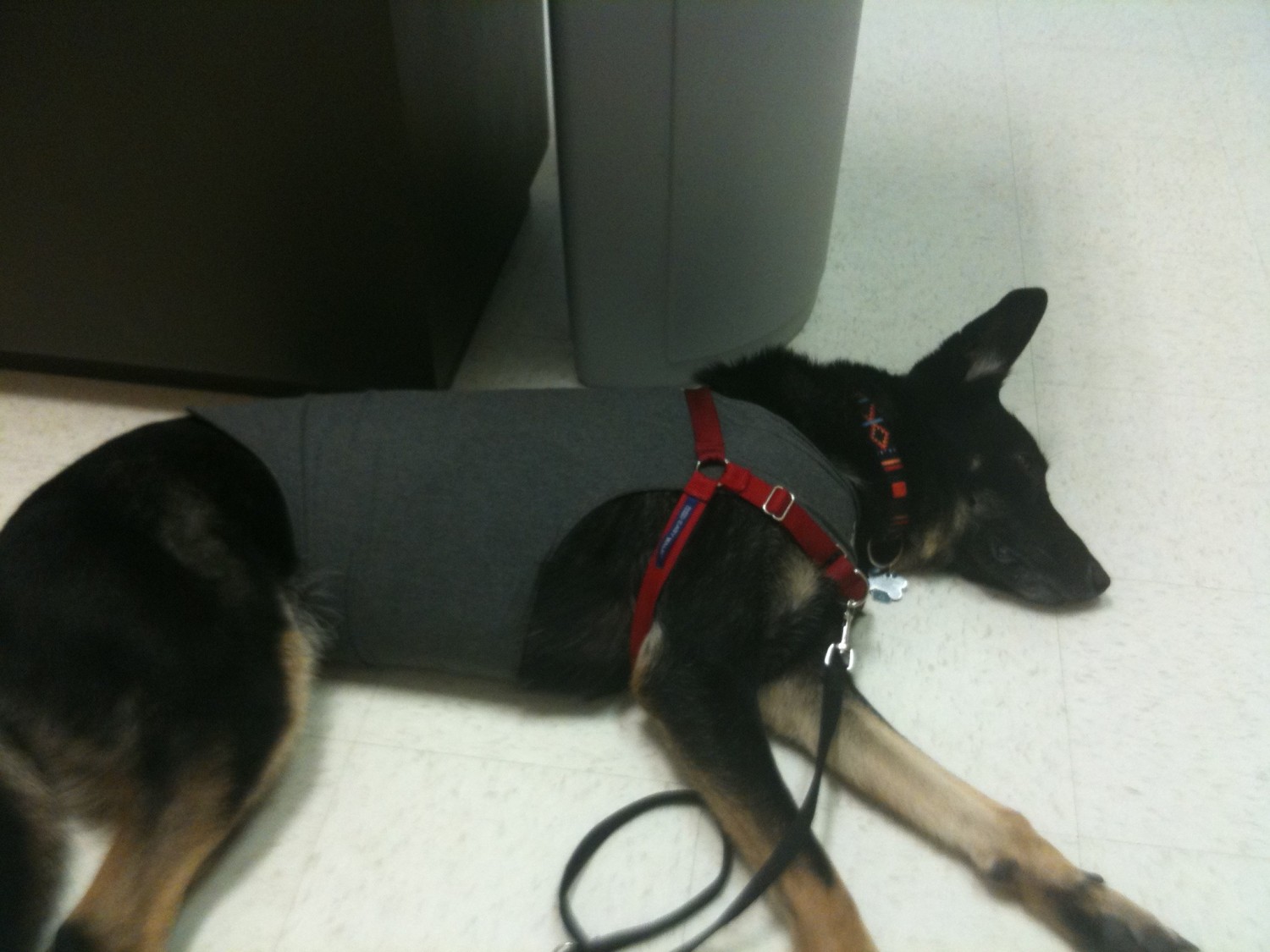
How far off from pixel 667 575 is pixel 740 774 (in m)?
0.32

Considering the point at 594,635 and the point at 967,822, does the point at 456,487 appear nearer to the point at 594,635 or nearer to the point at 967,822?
the point at 594,635

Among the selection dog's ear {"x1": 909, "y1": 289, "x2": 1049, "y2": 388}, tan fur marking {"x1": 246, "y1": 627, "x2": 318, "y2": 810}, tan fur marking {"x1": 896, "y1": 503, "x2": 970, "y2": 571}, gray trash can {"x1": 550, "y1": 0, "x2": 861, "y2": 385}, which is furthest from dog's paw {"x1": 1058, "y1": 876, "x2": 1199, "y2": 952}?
gray trash can {"x1": 550, "y1": 0, "x2": 861, "y2": 385}

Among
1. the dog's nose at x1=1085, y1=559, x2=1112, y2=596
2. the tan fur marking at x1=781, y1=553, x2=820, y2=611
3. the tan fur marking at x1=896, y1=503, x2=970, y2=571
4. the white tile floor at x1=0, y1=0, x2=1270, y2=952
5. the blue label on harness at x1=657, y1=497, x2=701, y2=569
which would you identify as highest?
the blue label on harness at x1=657, y1=497, x2=701, y2=569

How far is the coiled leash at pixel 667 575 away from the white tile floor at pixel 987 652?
0.17 ft

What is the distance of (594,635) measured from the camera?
1.62 metres

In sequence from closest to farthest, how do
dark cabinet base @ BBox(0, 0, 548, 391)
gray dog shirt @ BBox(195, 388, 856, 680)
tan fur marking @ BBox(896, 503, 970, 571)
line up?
gray dog shirt @ BBox(195, 388, 856, 680)
dark cabinet base @ BBox(0, 0, 548, 391)
tan fur marking @ BBox(896, 503, 970, 571)

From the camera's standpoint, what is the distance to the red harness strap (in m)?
1.55

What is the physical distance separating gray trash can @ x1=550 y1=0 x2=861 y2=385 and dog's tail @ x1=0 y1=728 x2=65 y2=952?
52.9 inches

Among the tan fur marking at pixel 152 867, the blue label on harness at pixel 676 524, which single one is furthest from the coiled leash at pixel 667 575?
the tan fur marking at pixel 152 867

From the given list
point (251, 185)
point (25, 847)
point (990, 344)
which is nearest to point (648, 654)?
point (990, 344)

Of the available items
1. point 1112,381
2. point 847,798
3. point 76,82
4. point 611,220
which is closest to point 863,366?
point 611,220

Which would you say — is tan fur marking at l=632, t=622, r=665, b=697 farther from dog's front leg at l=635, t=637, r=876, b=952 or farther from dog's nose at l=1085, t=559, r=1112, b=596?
dog's nose at l=1085, t=559, r=1112, b=596

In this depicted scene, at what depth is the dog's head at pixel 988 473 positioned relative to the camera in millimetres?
1750

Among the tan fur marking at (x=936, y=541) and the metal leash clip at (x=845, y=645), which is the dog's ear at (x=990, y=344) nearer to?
the tan fur marking at (x=936, y=541)
